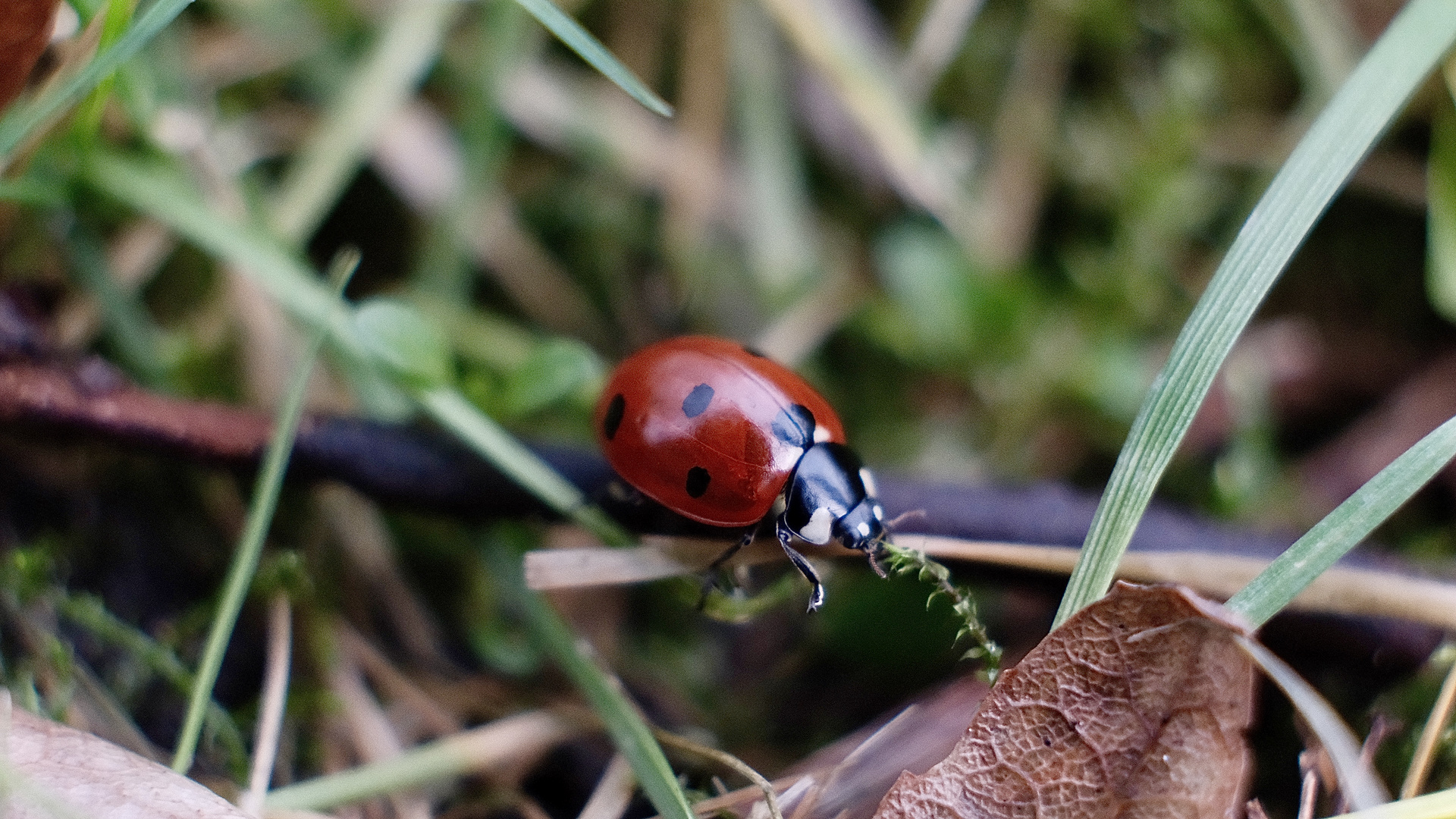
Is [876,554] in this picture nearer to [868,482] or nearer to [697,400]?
[868,482]

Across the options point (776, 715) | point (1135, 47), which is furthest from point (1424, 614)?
point (1135, 47)

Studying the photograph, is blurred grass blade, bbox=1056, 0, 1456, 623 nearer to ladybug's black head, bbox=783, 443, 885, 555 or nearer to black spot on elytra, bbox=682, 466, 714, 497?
ladybug's black head, bbox=783, 443, 885, 555

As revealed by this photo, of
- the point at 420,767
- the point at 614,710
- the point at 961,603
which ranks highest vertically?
the point at 961,603

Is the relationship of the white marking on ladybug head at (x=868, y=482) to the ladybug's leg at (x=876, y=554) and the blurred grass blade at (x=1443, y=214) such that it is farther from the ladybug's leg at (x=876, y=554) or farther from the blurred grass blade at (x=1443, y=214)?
the blurred grass blade at (x=1443, y=214)

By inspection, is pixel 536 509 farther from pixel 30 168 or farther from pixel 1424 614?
pixel 1424 614

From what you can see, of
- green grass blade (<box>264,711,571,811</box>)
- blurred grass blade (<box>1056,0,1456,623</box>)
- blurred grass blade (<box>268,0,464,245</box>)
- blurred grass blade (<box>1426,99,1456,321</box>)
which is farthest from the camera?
blurred grass blade (<box>268,0,464,245</box>)

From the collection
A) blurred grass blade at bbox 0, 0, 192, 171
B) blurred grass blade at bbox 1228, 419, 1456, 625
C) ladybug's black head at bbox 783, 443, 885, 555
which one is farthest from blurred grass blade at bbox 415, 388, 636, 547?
blurred grass blade at bbox 1228, 419, 1456, 625

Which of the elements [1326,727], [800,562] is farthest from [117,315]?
[1326,727]
